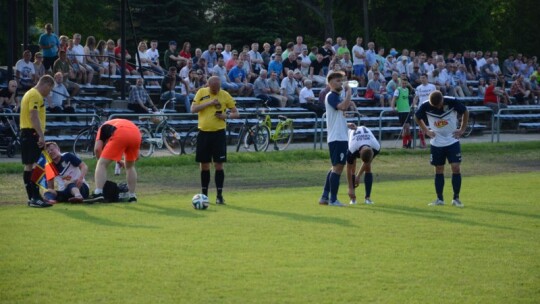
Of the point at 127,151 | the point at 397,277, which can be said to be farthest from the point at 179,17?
the point at 397,277

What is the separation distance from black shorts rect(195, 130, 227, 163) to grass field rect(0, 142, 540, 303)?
79 centimetres

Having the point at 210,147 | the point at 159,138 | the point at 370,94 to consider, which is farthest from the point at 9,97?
the point at 370,94

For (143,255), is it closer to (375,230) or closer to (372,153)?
(375,230)

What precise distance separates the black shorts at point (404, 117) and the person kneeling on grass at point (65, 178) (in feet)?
49.3

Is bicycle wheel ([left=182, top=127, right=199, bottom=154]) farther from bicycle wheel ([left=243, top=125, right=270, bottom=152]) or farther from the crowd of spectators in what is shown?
the crowd of spectators

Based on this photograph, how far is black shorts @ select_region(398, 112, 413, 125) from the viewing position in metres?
30.2

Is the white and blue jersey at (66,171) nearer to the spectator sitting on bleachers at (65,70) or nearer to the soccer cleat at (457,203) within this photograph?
the soccer cleat at (457,203)

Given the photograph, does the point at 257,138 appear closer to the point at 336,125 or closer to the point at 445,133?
the point at 445,133

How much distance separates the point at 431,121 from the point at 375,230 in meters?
3.72

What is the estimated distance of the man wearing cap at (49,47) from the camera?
28.1 metres

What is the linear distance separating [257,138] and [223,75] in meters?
4.07

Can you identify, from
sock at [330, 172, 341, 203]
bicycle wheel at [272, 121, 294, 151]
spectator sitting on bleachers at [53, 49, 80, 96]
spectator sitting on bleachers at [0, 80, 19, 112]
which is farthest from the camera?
bicycle wheel at [272, 121, 294, 151]

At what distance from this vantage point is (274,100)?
31.6 meters

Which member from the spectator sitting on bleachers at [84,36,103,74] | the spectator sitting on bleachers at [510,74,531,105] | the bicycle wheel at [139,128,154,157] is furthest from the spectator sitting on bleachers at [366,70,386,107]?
the bicycle wheel at [139,128,154,157]
